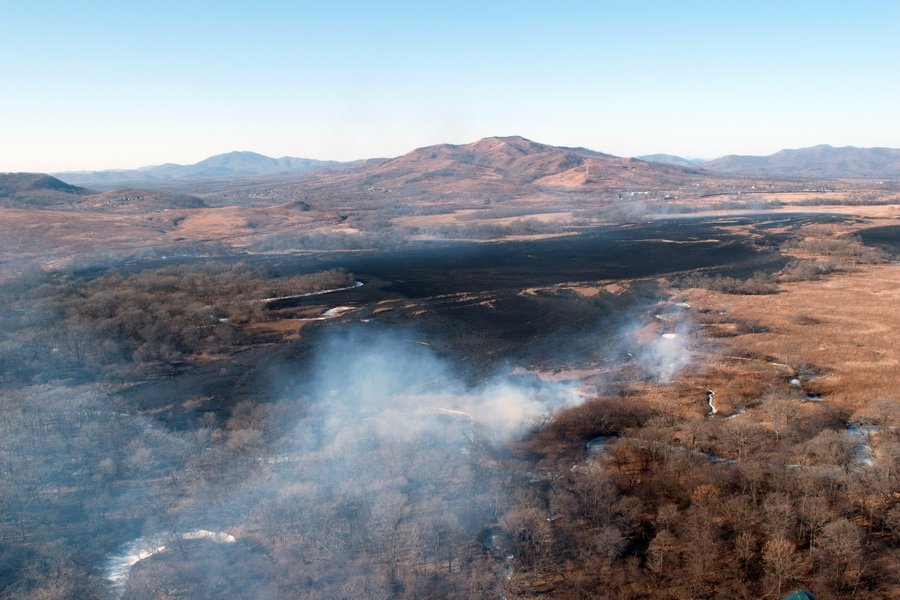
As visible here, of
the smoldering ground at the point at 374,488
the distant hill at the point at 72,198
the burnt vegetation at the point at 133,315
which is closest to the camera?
the smoldering ground at the point at 374,488

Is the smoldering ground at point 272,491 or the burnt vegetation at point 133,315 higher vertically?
the burnt vegetation at point 133,315

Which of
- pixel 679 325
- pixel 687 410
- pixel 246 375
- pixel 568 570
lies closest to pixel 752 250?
pixel 679 325

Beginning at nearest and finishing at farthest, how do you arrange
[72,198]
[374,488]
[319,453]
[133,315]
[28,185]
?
[374,488] → [319,453] → [133,315] → [72,198] → [28,185]

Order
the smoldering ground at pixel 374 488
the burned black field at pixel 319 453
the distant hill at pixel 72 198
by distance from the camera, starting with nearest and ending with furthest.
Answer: the smoldering ground at pixel 374 488
the burned black field at pixel 319 453
the distant hill at pixel 72 198

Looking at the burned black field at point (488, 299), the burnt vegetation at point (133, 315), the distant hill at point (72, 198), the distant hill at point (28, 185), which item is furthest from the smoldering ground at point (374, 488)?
the distant hill at point (28, 185)

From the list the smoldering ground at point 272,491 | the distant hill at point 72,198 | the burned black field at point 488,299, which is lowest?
the smoldering ground at point 272,491

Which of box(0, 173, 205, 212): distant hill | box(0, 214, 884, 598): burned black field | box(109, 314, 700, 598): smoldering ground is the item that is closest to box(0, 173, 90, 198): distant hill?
box(0, 173, 205, 212): distant hill

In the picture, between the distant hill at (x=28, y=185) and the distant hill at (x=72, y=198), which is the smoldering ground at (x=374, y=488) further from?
the distant hill at (x=28, y=185)

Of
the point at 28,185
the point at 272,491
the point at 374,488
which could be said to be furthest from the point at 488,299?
the point at 28,185

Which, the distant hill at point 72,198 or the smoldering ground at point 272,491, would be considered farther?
the distant hill at point 72,198

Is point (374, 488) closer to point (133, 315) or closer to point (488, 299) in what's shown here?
point (133, 315)

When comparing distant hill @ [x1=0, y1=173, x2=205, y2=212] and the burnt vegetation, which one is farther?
distant hill @ [x1=0, y1=173, x2=205, y2=212]

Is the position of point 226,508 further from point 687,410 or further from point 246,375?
point 687,410

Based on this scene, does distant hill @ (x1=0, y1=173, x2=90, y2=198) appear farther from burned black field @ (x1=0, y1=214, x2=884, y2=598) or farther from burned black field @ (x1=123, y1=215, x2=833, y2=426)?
burned black field @ (x1=0, y1=214, x2=884, y2=598)
